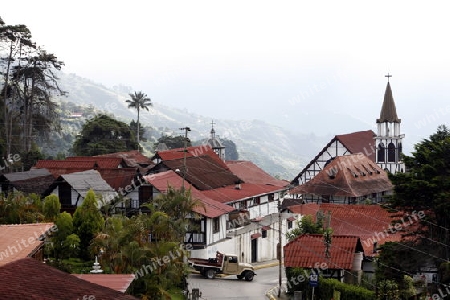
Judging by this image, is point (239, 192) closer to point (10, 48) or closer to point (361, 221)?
point (361, 221)

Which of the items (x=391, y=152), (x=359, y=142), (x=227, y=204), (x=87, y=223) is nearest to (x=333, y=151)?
(x=359, y=142)

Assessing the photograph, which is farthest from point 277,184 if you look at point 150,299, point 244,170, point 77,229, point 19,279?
point 19,279

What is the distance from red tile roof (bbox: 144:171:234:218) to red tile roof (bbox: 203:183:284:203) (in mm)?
1545

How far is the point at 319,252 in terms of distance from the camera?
3538 centimetres

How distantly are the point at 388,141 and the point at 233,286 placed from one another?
2106 inches

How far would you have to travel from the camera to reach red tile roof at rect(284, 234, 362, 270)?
34.6 metres

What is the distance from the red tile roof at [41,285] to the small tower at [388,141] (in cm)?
7442

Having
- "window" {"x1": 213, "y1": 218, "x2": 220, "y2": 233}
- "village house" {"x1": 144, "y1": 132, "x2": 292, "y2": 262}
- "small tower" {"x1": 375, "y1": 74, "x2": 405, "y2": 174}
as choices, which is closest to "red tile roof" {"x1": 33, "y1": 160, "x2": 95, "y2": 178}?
"village house" {"x1": 144, "y1": 132, "x2": 292, "y2": 262}

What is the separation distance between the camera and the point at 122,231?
3356cm

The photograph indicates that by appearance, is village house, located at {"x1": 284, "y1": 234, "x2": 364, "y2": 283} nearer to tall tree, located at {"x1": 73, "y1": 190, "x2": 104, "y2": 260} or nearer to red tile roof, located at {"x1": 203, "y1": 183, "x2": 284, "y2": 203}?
tall tree, located at {"x1": 73, "y1": 190, "x2": 104, "y2": 260}

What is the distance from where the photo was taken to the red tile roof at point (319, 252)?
3461 centimetres

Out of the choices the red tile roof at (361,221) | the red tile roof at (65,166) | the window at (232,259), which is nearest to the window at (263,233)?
the red tile roof at (361,221)

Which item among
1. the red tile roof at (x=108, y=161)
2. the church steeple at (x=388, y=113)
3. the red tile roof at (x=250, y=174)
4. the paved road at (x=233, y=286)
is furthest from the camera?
the church steeple at (x=388, y=113)

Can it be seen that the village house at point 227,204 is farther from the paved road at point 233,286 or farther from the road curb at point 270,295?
the road curb at point 270,295
